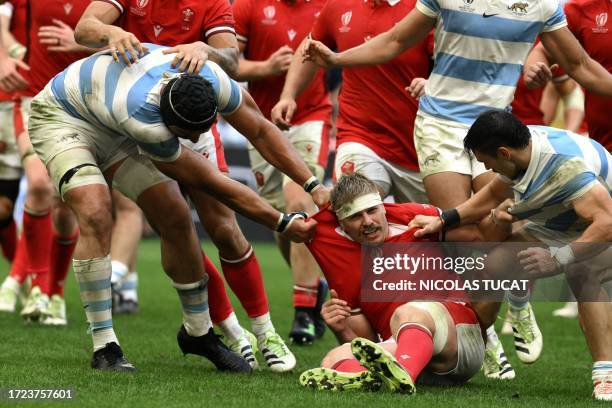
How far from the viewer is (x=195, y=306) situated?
6816 millimetres

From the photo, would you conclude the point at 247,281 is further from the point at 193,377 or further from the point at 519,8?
the point at 519,8

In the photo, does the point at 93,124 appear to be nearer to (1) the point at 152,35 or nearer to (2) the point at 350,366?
(1) the point at 152,35

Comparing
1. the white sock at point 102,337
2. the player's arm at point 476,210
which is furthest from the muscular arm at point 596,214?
the white sock at point 102,337

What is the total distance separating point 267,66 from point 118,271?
2066 mm

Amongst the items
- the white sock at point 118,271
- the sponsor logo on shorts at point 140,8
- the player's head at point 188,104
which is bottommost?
the white sock at point 118,271

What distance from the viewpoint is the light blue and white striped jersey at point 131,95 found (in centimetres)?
591

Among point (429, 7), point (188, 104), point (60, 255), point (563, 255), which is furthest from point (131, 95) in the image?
point (60, 255)

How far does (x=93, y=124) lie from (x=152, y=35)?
3.49ft

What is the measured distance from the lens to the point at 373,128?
812 centimetres

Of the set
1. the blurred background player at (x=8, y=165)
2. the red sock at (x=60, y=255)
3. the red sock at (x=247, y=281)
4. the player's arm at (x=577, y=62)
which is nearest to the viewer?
the player's arm at (x=577, y=62)

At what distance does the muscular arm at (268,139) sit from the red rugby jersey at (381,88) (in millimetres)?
1654

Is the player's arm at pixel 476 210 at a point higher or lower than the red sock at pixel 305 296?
higher

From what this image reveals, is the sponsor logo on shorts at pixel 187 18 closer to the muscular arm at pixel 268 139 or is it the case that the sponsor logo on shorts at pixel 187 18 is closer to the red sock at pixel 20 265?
the muscular arm at pixel 268 139

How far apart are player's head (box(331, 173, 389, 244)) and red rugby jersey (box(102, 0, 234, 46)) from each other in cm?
159
